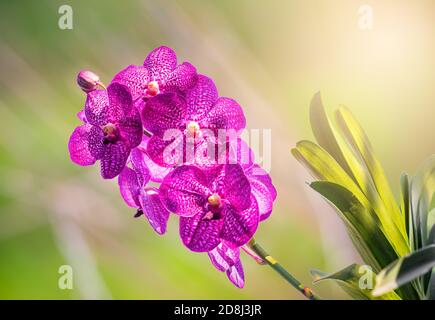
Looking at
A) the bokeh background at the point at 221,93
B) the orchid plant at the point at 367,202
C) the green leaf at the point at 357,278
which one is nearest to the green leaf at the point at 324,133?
the orchid plant at the point at 367,202

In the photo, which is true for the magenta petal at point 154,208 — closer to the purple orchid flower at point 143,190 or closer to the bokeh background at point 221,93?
the purple orchid flower at point 143,190

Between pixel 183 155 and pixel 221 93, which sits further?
pixel 221 93

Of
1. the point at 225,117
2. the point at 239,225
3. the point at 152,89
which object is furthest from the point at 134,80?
the point at 239,225

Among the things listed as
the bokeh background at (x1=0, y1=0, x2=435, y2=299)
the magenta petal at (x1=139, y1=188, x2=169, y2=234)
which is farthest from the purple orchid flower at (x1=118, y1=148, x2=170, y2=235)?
the bokeh background at (x1=0, y1=0, x2=435, y2=299)

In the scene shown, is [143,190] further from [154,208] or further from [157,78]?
[157,78]

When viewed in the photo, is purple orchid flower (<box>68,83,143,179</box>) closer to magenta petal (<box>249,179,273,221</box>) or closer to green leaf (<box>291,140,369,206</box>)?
magenta petal (<box>249,179,273,221</box>)

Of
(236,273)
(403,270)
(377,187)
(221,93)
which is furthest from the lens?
(221,93)

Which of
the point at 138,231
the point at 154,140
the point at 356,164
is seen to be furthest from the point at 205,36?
the point at 154,140
